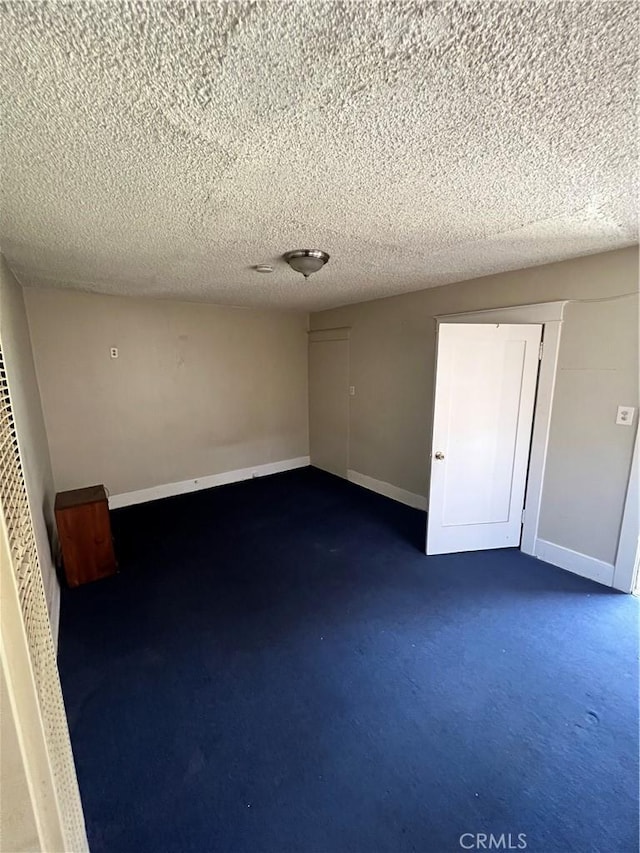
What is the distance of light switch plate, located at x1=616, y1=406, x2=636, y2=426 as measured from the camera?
2410mm

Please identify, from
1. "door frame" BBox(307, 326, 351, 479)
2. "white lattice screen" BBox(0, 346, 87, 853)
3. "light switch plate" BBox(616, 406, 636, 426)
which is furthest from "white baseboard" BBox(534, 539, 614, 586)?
"white lattice screen" BBox(0, 346, 87, 853)

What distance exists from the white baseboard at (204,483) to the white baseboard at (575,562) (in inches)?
131

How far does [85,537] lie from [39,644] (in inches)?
90.1

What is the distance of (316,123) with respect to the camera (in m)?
1.05

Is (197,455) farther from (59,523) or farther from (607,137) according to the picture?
(607,137)

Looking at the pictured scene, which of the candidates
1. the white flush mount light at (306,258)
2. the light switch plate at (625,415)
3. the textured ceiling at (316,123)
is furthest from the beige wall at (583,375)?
the white flush mount light at (306,258)

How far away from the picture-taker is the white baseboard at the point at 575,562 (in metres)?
2.64

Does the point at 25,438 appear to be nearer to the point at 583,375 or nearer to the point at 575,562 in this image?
the point at 583,375

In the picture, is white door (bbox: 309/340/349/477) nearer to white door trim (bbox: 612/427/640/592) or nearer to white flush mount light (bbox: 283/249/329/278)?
white flush mount light (bbox: 283/249/329/278)

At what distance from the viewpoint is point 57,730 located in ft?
2.63

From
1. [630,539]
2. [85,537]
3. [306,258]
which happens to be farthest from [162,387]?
[630,539]

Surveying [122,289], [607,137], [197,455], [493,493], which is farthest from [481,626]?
[122,289]

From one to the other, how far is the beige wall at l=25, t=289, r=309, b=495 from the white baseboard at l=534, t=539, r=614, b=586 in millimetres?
3393

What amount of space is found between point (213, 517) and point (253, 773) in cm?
251
